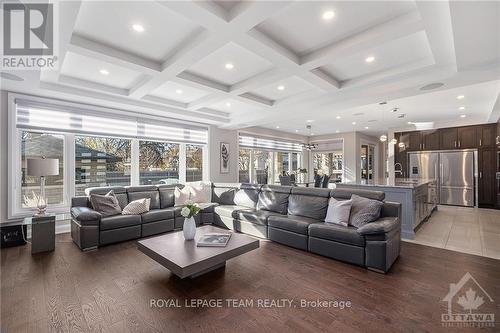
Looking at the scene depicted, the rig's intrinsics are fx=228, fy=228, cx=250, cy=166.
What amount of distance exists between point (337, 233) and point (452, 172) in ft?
20.8

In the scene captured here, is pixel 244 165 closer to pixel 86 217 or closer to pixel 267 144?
pixel 267 144

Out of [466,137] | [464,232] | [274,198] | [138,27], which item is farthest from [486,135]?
[138,27]

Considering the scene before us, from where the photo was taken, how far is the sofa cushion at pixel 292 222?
11.3 feet

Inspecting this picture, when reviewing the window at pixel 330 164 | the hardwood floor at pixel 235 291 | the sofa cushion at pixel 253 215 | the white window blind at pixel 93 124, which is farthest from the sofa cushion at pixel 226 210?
the window at pixel 330 164

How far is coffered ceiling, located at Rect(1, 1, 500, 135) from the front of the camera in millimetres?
2076

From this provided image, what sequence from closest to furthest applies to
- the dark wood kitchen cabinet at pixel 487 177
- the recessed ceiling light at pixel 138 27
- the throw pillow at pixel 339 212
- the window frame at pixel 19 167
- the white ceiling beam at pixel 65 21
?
the white ceiling beam at pixel 65 21
the recessed ceiling light at pixel 138 27
the throw pillow at pixel 339 212
the window frame at pixel 19 167
the dark wood kitchen cabinet at pixel 487 177

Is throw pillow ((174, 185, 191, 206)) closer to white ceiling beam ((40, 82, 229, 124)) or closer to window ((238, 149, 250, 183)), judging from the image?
white ceiling beam ((40, 82, 229, 124))

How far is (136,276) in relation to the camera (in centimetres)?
271

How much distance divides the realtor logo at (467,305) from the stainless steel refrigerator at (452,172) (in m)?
5.60

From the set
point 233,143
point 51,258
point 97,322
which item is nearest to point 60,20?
point 97,322

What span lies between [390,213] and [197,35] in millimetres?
3368

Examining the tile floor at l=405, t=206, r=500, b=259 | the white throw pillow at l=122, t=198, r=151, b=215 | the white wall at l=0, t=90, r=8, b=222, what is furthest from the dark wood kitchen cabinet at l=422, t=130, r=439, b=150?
the white wall at l=0, t=90, r=8, b=222

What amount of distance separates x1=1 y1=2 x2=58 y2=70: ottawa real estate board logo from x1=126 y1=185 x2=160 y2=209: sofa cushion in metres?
2.48

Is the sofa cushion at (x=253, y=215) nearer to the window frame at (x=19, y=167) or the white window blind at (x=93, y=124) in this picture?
the window frame at (x=19, y=167)
